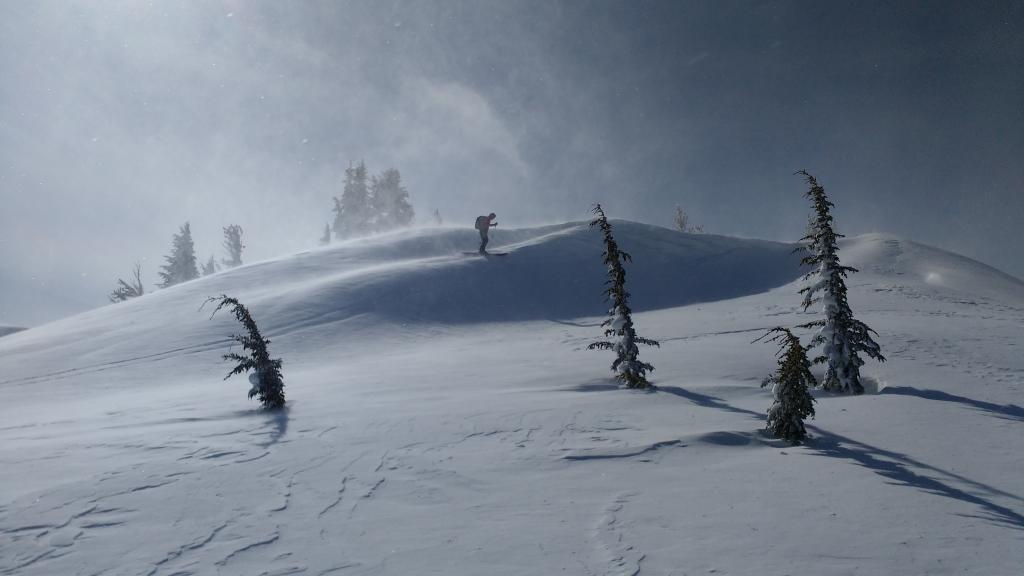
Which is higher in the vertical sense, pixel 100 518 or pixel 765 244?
pixel 765 244

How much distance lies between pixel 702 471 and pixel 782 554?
206 centimetres

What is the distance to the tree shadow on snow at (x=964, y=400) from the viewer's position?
8.36 m

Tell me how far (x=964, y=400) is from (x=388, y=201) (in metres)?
68.4

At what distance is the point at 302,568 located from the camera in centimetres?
422

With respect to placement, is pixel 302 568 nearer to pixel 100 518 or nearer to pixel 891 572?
pixel 100 518

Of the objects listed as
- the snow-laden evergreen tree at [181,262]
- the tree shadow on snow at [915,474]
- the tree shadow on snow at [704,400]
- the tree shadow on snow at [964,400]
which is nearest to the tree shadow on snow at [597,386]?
the tree shadow on snow at [704,400]

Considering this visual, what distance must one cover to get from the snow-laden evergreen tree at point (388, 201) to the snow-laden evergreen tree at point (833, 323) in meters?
64.3

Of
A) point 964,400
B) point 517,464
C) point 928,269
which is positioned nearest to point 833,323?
point 964,400

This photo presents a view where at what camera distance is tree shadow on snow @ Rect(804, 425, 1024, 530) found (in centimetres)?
→ 484

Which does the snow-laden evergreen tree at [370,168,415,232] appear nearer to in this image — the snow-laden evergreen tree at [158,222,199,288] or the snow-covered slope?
the snow-laden evergreen tree at [158,222,199,288]

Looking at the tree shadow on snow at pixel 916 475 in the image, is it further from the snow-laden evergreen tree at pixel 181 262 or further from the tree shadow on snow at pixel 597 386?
the snow-laden evergreen tree at pixel 181 262

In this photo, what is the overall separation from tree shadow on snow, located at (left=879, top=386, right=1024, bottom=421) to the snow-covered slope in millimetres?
74

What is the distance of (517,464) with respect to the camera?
21.6ft

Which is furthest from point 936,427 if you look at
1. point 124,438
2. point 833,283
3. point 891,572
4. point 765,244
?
point 765,244
